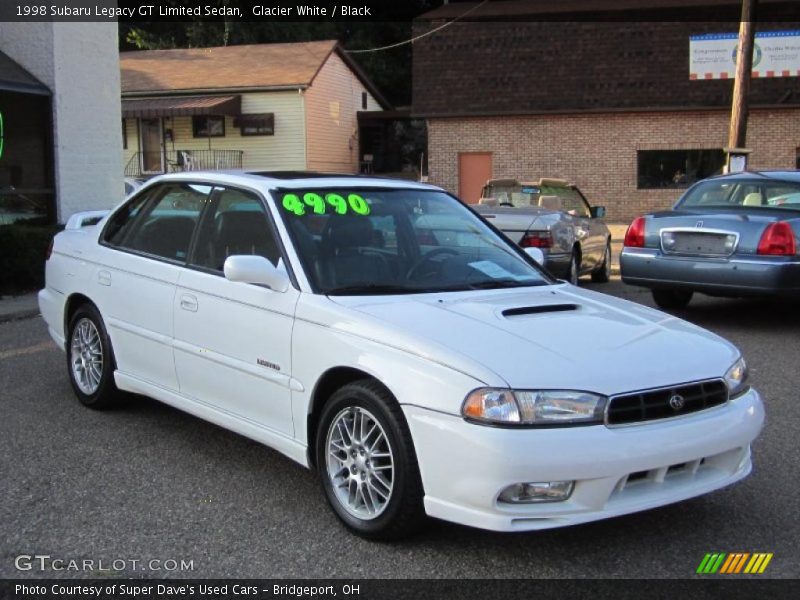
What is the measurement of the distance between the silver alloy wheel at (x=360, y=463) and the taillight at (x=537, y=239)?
632cm

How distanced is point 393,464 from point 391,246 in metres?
1.46

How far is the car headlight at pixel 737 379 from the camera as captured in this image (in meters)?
3.80

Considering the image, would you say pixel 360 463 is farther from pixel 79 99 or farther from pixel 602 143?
pixel 602 143

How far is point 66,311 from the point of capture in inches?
237

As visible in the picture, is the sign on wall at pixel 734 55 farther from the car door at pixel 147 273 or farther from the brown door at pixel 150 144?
the car door at pixel 147 273

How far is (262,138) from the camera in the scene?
3052 cm

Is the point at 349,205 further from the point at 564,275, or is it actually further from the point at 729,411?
the point at 564,275

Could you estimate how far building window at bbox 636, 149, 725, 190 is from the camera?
25.3 m

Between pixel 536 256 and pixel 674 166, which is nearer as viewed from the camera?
pixel 536 256

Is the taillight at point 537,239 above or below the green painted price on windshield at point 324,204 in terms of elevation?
below

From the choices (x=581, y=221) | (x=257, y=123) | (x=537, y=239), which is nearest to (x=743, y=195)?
(x=537, y=239)

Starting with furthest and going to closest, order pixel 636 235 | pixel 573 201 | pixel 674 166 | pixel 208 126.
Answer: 1. pixel 208 126
2. pixel 674 166
3. pixel 573 201
4. pixel 636 235

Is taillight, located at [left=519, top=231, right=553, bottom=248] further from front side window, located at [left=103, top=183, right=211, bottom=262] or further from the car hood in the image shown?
the car hood

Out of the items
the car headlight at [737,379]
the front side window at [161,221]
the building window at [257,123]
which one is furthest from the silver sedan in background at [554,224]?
the building window at [257,123]
